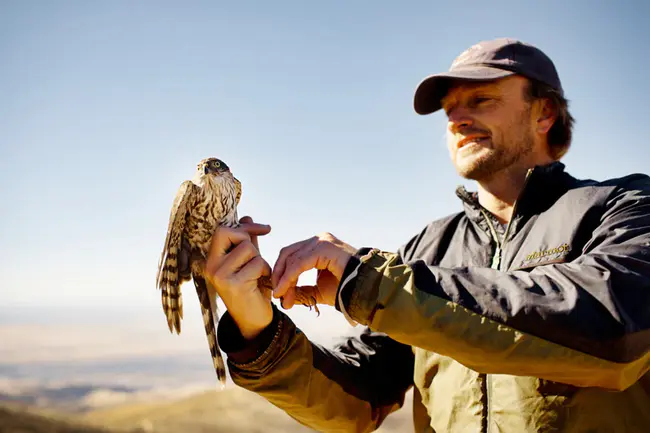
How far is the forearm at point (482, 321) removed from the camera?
2.01 metres

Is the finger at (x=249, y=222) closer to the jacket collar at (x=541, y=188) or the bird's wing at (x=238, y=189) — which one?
the bird's wing at (x=238, y=189)

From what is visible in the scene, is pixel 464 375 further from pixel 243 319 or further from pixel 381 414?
pixel 243 319

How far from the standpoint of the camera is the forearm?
79.3 inches

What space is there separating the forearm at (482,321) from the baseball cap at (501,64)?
1.69 meters

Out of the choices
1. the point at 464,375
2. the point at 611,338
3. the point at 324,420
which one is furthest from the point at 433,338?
the point at 324,420

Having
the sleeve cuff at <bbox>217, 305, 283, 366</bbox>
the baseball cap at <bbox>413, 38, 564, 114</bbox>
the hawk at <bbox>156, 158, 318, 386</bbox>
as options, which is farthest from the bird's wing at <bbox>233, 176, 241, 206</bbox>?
the baseball cap at <bbox>413, 38, 564, 114</bbox>

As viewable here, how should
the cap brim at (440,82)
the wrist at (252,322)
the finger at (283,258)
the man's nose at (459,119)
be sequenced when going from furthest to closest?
the man's nose at (459,119), the cap brim at (440,82), the wrist at (252,322), the finger at (283,258)

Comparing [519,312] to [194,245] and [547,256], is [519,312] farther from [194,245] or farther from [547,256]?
[194,245]

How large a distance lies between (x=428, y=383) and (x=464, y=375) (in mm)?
341

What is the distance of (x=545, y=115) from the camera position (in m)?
3.76

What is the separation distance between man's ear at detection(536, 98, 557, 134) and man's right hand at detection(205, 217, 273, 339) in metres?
2.02

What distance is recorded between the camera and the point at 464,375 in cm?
276

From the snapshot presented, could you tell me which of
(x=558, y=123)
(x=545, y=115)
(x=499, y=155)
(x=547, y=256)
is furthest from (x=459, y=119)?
(x=547, y=256)

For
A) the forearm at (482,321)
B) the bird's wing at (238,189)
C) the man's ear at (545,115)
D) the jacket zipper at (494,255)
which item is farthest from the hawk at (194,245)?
the man's ear at (545,115)
